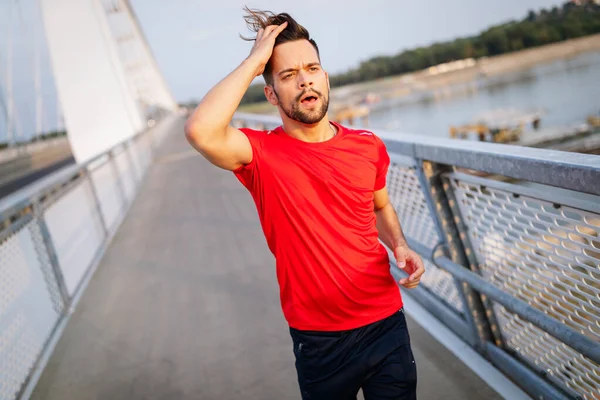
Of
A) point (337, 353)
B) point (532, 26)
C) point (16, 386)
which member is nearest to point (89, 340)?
point (16, 386)

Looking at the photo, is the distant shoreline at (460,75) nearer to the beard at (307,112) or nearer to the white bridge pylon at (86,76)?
the white bridge pylon at (86,76)

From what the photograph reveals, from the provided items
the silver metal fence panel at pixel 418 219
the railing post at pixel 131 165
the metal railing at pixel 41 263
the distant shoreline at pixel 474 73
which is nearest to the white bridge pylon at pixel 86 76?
the railing post at pixel 131 165

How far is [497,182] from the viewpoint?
210cm

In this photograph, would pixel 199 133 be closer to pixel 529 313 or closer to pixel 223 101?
pixel 223 101

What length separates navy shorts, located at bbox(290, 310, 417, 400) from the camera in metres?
1.77

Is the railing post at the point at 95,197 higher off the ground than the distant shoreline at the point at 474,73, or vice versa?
the railing post at the point at 95,197

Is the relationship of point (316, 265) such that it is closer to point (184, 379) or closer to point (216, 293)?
point (184, 379)

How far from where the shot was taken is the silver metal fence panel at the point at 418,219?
9.98 feet

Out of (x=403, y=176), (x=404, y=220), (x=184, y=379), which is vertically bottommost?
(x=184, y=379)

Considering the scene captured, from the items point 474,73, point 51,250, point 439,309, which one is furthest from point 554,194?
point 474,73

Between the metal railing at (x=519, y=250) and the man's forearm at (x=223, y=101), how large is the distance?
90cm

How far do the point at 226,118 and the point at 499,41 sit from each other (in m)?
126

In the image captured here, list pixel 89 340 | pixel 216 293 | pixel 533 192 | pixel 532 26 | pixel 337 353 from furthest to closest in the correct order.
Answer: pixel 532 26 → pixel 216 293 → pixel 89 340 → pixel 533 192 → pixel 337 353

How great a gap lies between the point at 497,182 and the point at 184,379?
2044mm
